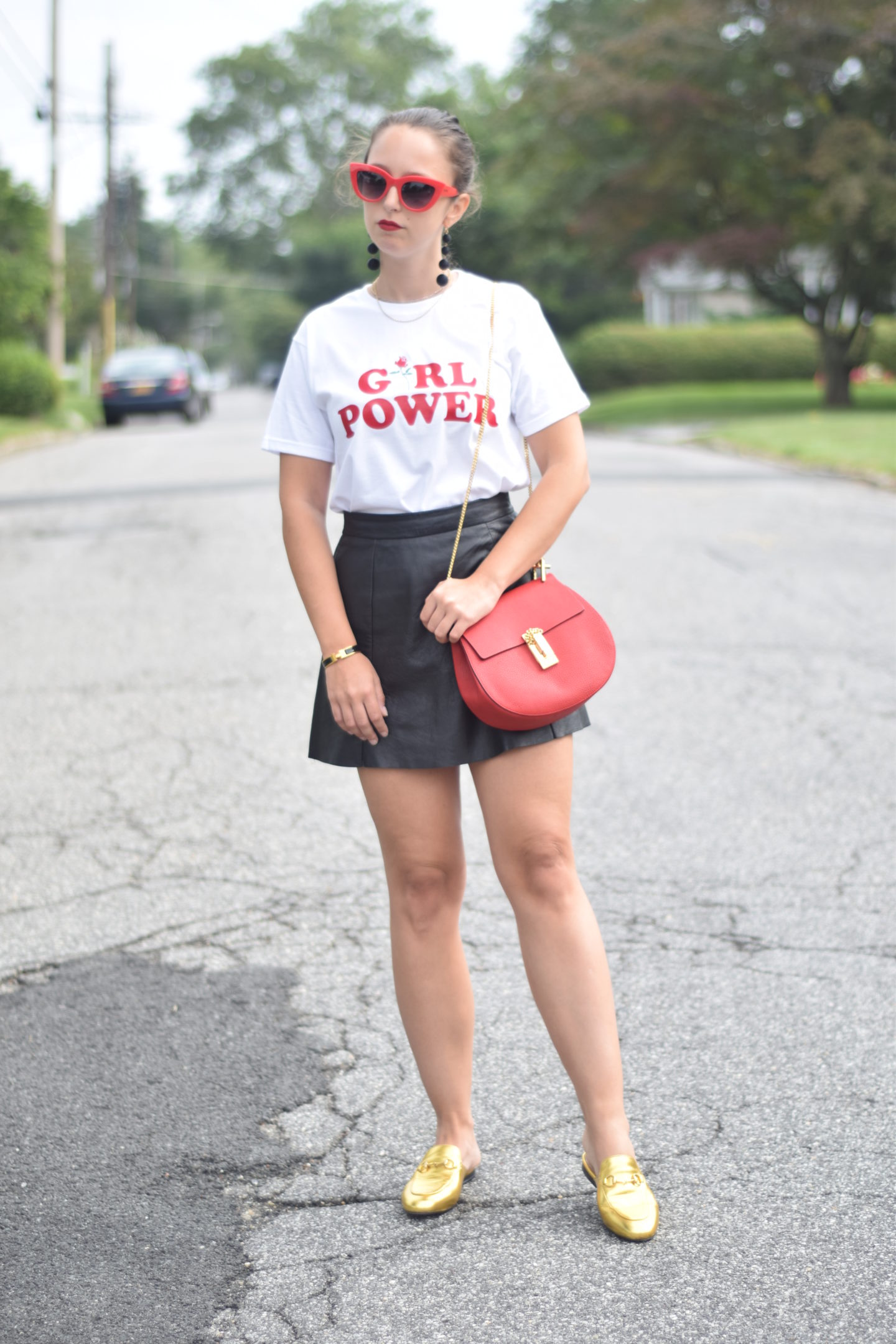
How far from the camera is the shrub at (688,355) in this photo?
3600 cm

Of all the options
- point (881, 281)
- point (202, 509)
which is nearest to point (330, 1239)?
point (202, 509)

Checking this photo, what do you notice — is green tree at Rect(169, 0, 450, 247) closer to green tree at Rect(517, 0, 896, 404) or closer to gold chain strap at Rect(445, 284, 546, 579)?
green tree at Rect(517, 0, 896, 404)

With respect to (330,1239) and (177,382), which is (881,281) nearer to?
(177,382)

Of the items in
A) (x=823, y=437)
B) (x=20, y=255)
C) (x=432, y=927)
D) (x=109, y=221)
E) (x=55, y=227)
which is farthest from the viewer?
(x=109, y=221)

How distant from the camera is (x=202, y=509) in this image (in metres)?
12.4

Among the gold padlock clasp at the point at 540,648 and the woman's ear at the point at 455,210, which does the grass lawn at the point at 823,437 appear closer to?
the woman's ear at the point at 455,210

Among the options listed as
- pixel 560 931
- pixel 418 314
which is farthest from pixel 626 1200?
pixel 418 314

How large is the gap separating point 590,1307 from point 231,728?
3.92m

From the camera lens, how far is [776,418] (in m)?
23.3

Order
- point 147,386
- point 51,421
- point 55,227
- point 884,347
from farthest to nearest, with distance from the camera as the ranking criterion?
point 884,347 < point 55,227 < point 147,386 < point 51,421

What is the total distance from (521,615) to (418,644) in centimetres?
19

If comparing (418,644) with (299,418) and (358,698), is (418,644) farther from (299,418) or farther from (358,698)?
(299,418)

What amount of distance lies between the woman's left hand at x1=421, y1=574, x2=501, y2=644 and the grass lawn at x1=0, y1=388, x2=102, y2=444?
1949cm

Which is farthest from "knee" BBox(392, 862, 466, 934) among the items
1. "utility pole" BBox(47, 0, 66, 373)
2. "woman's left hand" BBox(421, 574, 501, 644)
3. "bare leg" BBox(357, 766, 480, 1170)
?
"utility pole" BBox(47, 0, 66, 373)
